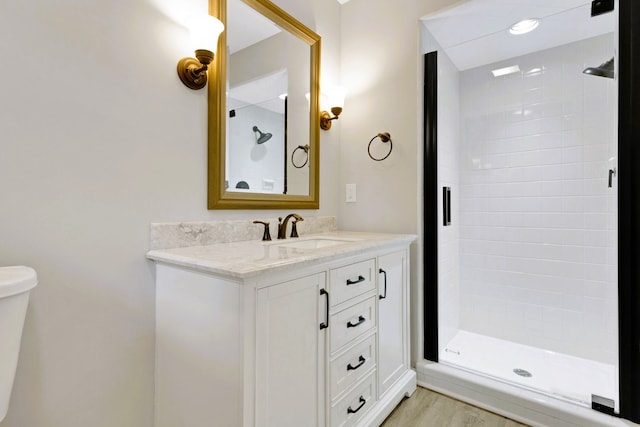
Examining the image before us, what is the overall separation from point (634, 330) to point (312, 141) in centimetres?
183

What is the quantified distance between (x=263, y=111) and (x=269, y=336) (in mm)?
1185

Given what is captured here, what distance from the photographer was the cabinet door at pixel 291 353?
36.5 inches

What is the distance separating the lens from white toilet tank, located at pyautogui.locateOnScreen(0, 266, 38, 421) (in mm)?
740

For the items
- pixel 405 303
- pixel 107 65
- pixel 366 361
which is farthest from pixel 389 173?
pixel 107 65

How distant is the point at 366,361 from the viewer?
1.41 m

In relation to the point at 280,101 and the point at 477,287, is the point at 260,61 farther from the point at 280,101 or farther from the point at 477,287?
the point at 477,287

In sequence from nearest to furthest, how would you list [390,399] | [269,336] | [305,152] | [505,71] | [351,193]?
1. [269,336]
2. [390,399]
3. [305,152]
4. [351,193]
5. [505,71]

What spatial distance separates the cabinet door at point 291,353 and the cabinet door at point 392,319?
47 centimetres

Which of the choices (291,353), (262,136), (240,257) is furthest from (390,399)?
(262,136)

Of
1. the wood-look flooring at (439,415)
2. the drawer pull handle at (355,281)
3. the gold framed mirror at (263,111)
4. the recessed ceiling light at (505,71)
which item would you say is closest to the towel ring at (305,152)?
the gold framed mirror at (263,111)

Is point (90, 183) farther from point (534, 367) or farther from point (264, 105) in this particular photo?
point (534, 367)

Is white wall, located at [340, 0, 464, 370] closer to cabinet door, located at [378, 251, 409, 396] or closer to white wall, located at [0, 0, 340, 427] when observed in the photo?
cabinet door, located at [378, 251, 409, 396]

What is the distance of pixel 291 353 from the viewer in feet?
3.36

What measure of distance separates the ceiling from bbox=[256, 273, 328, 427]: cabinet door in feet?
5.82
